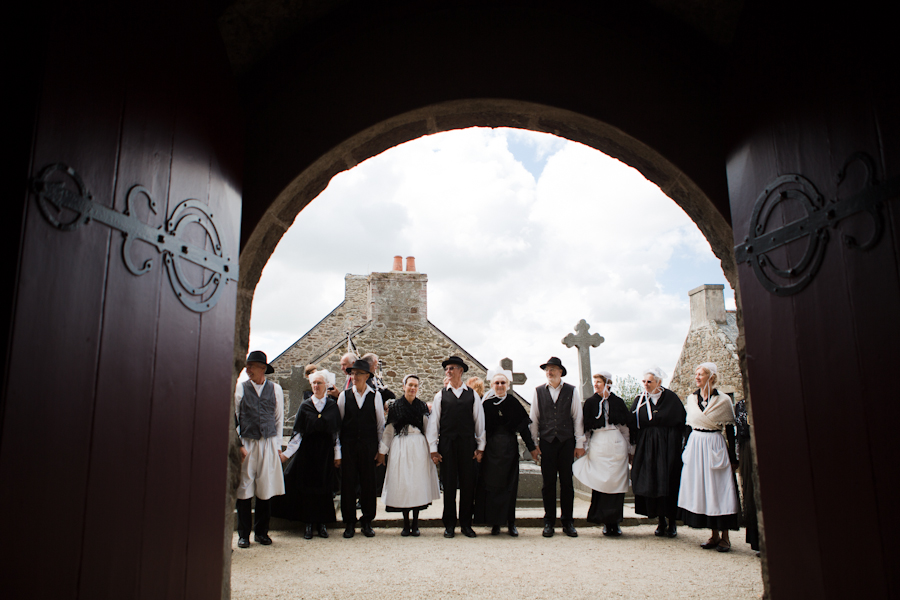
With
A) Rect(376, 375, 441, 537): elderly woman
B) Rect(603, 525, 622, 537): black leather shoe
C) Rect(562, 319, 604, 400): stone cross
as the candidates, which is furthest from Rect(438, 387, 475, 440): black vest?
Rect(562, 319, 604, 400): stone cross

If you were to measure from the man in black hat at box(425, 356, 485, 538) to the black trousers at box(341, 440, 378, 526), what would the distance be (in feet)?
2.05

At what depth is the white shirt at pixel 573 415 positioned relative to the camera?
5.70 meters

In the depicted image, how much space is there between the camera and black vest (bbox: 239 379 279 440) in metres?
5.18

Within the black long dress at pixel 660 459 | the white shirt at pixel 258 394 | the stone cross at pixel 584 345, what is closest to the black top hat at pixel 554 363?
the black long dress at pixel 660 459

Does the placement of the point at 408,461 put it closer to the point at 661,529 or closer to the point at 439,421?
the point at 439,421

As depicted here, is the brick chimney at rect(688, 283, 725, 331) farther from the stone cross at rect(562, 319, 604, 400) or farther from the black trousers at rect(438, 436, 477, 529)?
the black trousers at rect(438, 436, 477, 529)

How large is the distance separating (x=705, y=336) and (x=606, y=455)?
1170 centimetres

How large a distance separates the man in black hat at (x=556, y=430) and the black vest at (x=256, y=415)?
254 centimetres

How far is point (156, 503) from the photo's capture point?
6.00 ft

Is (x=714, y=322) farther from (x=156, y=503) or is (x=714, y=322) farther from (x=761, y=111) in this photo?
(x=156, y=503)

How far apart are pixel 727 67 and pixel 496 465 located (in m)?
4.09

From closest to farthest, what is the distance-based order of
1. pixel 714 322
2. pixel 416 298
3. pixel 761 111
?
pixel 761 111
pixel 416 298
pixel 714 322

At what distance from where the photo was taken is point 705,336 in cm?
1593

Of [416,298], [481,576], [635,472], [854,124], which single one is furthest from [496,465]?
[416,298]
